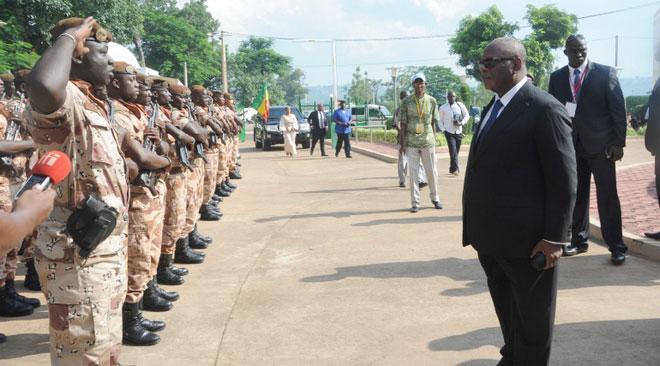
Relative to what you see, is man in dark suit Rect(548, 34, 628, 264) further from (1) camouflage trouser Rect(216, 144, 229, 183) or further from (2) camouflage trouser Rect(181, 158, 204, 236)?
(1) camouflage trouser Rect(216, 144, 229, 183)

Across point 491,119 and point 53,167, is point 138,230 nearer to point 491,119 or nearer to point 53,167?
point 491,119

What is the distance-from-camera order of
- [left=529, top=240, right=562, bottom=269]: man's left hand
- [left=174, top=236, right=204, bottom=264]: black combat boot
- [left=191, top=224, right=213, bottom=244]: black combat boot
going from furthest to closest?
1. [left=191, top=224, right=213, bottom=244]: black combat boot
2. [left=174, top=236, right=204, bottom=264]: black combat boot
3. [left=529, top=240, right=562, bottom=269]: man's left hand

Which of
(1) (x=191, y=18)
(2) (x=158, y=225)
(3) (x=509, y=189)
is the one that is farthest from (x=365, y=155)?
(1) (x=191, y=18)

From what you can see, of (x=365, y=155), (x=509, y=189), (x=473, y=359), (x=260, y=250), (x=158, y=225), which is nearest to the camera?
(x=509, y=189)

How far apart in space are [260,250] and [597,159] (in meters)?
3.77

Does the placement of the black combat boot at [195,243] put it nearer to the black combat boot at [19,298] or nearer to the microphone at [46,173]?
the black combat boot at [19,298]

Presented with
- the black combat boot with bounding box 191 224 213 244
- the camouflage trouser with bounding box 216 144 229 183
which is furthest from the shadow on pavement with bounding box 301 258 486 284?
the camouflage trouser with bounding box 216 144 229 183

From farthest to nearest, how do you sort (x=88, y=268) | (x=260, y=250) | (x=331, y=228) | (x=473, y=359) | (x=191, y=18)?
1. (x=191, y=18)
2. (x=331, y=228)
3. (x=260, y=250)
4. (x=473, y=359)
5. (x=88, y=268)

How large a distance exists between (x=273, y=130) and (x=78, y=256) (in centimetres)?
2259

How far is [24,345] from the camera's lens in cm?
455

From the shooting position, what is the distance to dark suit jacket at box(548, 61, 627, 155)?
6016mm

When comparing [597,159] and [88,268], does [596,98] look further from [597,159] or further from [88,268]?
[88,268]

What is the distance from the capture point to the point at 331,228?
8.73 metres

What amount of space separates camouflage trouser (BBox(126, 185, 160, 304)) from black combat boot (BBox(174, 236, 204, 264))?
7.42 feet
